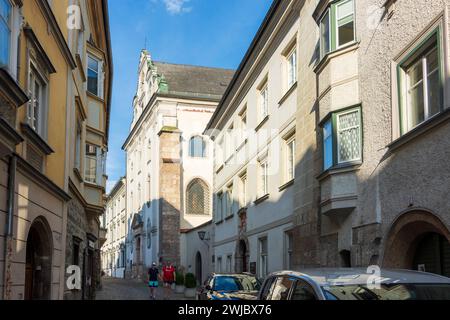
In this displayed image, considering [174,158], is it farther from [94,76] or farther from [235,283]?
[235,283]

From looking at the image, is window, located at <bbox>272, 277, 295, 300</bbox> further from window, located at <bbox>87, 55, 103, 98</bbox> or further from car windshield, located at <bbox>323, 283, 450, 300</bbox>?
window, located at <bbox>87, 55, 103, 98</bbox>

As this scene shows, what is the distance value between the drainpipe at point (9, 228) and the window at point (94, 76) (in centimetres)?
1182

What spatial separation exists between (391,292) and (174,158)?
129ft

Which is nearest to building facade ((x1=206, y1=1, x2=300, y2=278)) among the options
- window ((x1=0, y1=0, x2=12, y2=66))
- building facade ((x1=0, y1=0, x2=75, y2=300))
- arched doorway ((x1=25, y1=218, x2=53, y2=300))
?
building facade ((x1=0, y1=0, x2=75, y2=300))

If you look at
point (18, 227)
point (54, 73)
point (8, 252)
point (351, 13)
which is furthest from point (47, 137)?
point (351, 13)

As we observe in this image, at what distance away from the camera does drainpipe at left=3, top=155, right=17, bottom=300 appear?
364 inches

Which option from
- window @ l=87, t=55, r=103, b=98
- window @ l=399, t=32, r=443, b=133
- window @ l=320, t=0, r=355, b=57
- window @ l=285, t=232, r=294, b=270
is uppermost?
window @ l=87, t=55, r=103, b=98

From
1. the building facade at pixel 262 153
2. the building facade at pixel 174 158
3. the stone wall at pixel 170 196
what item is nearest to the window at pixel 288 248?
the building facade at pixel 262 153

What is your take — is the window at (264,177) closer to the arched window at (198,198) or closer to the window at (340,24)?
the window at (340,24)

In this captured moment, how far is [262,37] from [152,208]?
26746mm

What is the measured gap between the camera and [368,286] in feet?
18.9

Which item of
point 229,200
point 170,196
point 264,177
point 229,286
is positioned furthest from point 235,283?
point 170,196

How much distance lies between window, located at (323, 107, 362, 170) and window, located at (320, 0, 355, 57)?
1.76 m
